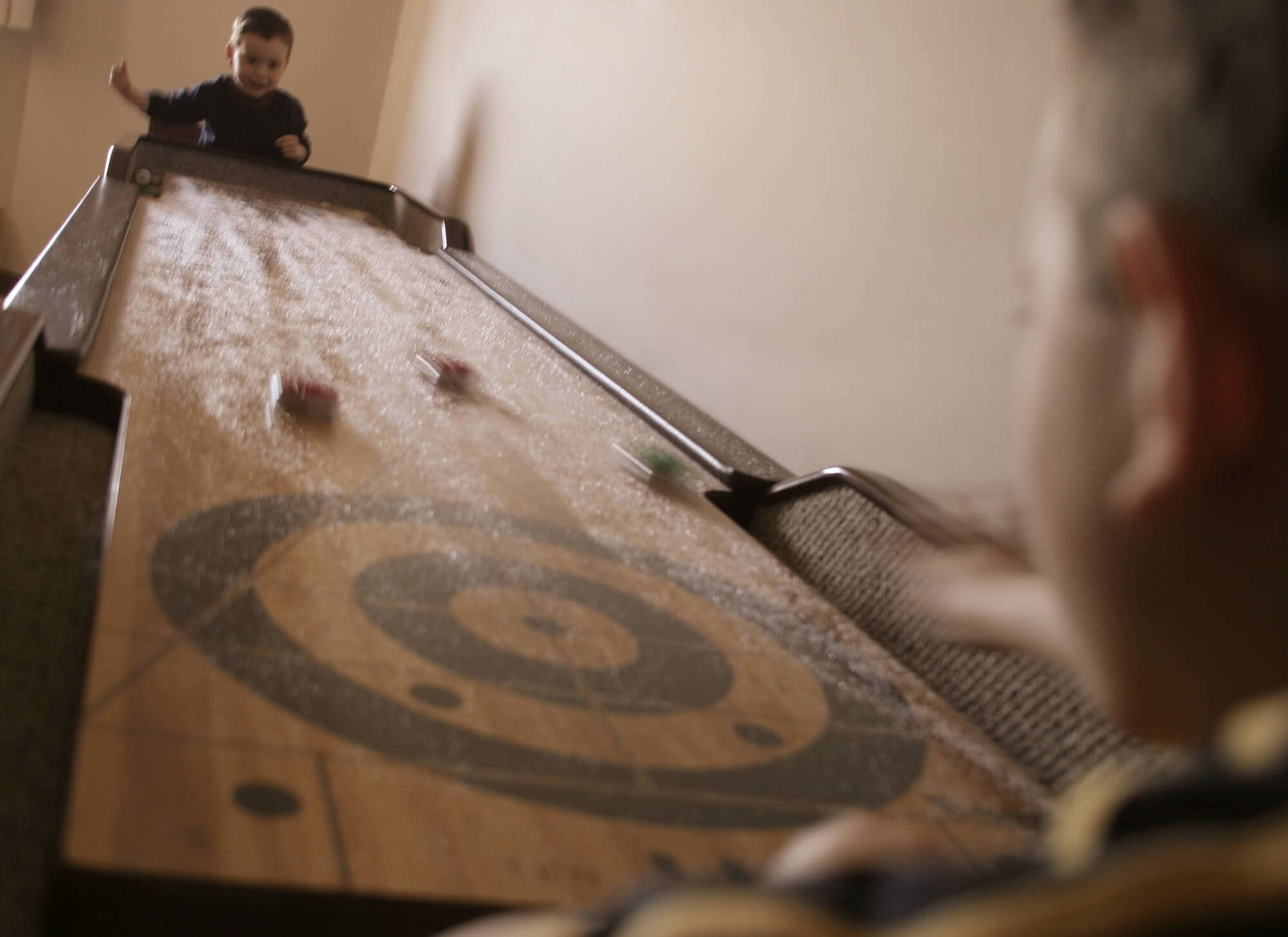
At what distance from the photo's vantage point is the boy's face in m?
4.74

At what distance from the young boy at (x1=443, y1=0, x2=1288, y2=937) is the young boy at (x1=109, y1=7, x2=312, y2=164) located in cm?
451

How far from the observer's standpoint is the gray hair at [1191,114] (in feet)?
1.25

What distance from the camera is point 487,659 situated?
3.14 ft

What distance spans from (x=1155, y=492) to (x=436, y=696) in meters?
0.59

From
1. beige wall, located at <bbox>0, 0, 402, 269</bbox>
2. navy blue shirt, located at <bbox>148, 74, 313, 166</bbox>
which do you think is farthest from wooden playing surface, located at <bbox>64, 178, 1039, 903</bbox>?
beige wall, located at <bbox>0, 0, 402, 269</bbox>

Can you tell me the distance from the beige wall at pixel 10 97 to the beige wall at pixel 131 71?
0.02 m

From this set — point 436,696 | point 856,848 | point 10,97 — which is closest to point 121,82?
point 10,97

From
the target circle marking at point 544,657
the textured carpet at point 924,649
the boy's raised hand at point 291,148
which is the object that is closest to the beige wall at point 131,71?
the boy's raised hand at point 291,148

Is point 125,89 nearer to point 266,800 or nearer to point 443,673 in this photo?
point 443,673

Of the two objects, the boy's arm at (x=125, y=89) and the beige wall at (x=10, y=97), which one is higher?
the boy's arm at (x=125, y=89)

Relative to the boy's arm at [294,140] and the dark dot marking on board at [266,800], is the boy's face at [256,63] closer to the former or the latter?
the boy's arm at [294,140]

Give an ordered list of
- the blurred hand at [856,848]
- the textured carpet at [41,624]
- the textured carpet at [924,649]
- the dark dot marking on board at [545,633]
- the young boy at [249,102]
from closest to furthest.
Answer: the blurred hand at [856,848] → the textured carpet at [41,624] → the dark dot marking on board at [545,633] → the textured carpet at [924,649] → the young boy at [249,102]

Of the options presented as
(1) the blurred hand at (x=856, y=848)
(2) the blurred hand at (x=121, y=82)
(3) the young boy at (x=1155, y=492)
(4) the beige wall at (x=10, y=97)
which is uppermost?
(3) the young boy at (x=1155, y=492)

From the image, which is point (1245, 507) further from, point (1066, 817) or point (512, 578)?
point (512, 578)
